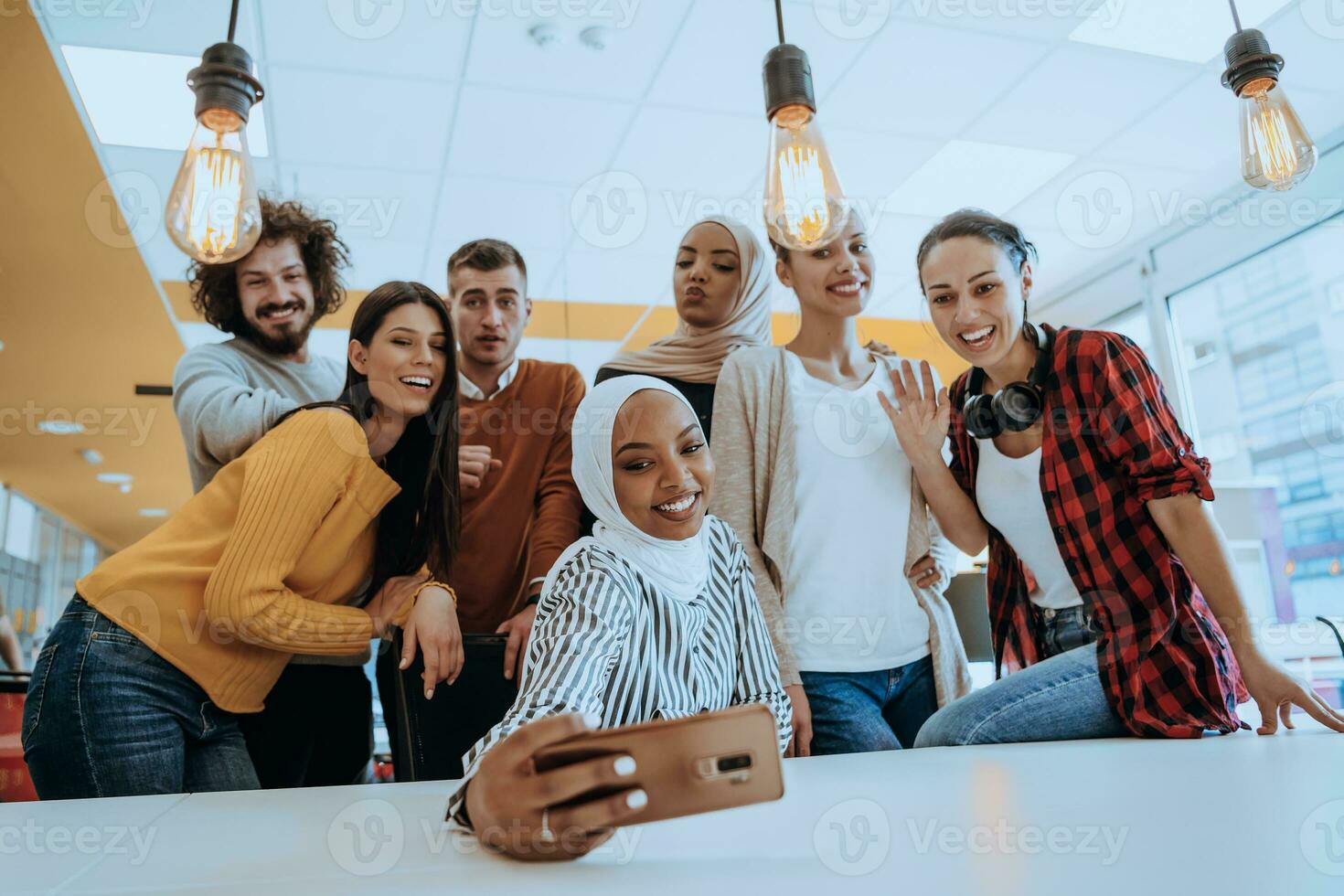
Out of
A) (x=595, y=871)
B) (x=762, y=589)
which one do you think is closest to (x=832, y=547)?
(x=762, y=589)

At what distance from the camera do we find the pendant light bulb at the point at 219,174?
1209 mm

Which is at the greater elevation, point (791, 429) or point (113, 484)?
point (113, 484)

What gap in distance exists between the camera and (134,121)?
3062 mm

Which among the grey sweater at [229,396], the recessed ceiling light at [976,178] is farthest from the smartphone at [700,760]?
the recessed ceiling light at [976,178]

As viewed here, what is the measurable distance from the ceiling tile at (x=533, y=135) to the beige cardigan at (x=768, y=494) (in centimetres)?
190

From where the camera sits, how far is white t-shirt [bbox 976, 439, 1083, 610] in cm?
141

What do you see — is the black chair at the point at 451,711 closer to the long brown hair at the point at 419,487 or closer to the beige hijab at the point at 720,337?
the long brown hair at the point at 419,487

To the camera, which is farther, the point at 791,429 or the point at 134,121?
the point at 134,121

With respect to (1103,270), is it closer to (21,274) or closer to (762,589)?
(762,589)

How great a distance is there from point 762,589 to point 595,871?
87cm

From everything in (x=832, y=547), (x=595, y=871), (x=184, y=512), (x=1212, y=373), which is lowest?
(x=595, y=871)

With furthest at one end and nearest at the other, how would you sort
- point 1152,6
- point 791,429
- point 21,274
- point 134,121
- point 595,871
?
point 21,274 → point 134,121 → point 1152,6 → point 791,429 → point 595,871

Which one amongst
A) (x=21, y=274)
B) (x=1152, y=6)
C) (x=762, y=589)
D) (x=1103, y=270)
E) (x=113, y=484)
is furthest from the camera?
(x=113, y=484)

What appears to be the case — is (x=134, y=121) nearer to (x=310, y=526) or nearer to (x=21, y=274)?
(x=21, y=274)
